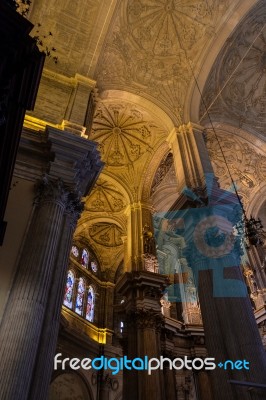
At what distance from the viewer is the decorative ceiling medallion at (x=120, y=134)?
515 inches

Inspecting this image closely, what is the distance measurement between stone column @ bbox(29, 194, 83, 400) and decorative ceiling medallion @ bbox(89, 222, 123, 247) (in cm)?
1038

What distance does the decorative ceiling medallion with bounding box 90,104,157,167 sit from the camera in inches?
515

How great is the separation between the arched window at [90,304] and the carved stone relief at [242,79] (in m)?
9.48

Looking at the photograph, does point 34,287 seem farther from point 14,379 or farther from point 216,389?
point 216,389

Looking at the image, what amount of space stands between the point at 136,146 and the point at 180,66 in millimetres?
3588

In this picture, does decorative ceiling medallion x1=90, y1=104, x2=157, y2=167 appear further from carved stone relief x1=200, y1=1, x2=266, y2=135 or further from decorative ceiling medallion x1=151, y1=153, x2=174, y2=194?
carved stone relief x1=200, y1=1, x2=266, y2=135

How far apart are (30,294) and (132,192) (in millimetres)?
9058

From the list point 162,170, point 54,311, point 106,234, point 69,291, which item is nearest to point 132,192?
point 162,170

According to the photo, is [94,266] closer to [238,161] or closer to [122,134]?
[122,134]

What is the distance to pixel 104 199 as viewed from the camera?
15562mm

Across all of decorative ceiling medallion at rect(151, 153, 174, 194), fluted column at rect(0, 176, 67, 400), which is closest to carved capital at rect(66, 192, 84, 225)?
fluted column at rect(0, 176, 67, 400)

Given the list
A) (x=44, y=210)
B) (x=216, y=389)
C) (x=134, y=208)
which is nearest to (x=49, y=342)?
(x=44, y=210)

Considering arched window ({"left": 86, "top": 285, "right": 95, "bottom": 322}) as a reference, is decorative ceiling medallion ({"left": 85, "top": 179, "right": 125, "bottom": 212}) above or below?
above

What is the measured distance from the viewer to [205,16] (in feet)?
37.0
